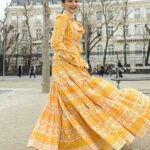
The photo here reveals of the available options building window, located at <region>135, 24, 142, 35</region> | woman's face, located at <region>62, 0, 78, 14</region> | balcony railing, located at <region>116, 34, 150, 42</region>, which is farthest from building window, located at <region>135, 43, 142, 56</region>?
woman's face, located at <region>62, 0, 78, 14</region>

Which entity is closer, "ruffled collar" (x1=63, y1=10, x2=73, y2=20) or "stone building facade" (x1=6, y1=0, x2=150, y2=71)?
"ruffled collar" (x1=63, y1=10, x2=73, y2=20)

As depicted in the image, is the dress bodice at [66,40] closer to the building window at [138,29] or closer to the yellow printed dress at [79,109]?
the yellow printed dress at [79,109]

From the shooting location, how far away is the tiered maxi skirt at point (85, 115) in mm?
5465

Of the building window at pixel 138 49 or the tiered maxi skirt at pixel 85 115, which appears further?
the building window at pixel 138 49

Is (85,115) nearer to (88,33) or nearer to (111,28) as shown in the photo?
(88,33)

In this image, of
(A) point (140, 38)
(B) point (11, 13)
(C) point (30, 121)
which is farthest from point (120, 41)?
(C) point (30, 121)

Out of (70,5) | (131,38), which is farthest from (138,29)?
(70,5)

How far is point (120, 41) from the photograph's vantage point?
81.9 metres

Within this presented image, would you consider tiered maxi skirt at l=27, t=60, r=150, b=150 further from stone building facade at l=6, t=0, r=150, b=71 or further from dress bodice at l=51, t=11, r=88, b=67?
stone building facade at l=6, t=0, r=150, b=71

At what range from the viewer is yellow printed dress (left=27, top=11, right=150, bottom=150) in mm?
5477

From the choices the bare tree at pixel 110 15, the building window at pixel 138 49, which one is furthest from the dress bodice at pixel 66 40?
the building window at pixel 138 49

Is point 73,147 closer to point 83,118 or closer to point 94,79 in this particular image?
point 83,118

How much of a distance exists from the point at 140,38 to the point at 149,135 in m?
75.9

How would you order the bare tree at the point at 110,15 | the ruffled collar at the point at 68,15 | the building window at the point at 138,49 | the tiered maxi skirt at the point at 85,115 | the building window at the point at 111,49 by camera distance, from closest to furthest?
the tiered maxi skirt at the point at 85,115 → the ruffled collar at the point at 68,15 → the bare tree at the point at 110,15 → the building window at the point at 111,49 → the building window at the point at 138,49
